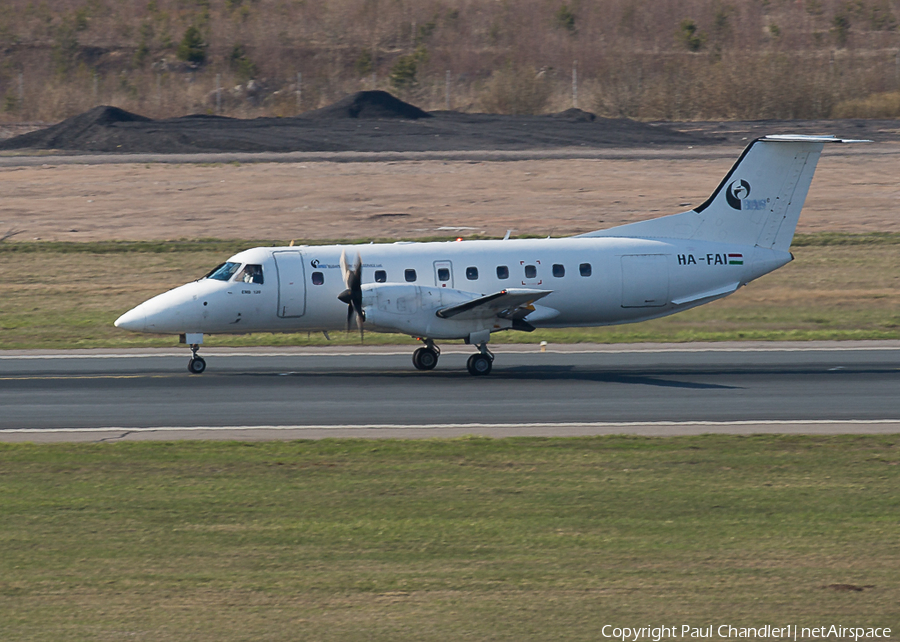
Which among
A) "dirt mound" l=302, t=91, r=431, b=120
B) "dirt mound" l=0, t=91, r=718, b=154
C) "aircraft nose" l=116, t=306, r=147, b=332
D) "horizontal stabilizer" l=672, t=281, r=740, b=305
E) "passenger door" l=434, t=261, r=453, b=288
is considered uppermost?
"dirt mound" l=302, t=91, r=431, b=120

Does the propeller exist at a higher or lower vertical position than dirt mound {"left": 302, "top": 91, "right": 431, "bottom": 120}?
Result: lower

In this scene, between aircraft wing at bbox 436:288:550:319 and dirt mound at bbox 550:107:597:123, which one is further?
dirt mound at bbox 550:107:597:123

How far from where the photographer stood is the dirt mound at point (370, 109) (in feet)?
200

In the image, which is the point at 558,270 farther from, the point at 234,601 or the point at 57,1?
the point at 57,1

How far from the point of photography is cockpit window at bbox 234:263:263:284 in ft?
81.9

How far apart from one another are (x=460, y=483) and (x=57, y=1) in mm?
82193

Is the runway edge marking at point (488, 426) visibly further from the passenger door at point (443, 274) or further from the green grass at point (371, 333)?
the green grass at point (371, 333)

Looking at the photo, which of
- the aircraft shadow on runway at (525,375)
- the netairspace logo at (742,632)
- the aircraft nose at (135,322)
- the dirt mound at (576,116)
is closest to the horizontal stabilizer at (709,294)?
the aircraft shadow on runway at (525,375)

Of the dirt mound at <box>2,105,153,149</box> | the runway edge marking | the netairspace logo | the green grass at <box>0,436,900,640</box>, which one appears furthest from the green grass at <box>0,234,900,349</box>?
the netairspace logo

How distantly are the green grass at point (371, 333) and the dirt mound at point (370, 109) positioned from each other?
818 inches

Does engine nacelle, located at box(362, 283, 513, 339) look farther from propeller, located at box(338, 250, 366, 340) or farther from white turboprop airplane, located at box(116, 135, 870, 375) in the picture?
propeller, located at box(338, 250, 366, 340)

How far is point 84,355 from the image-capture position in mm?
28656

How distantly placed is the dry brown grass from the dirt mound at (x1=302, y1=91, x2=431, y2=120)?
6152 mm

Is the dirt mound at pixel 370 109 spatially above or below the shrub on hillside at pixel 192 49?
below
